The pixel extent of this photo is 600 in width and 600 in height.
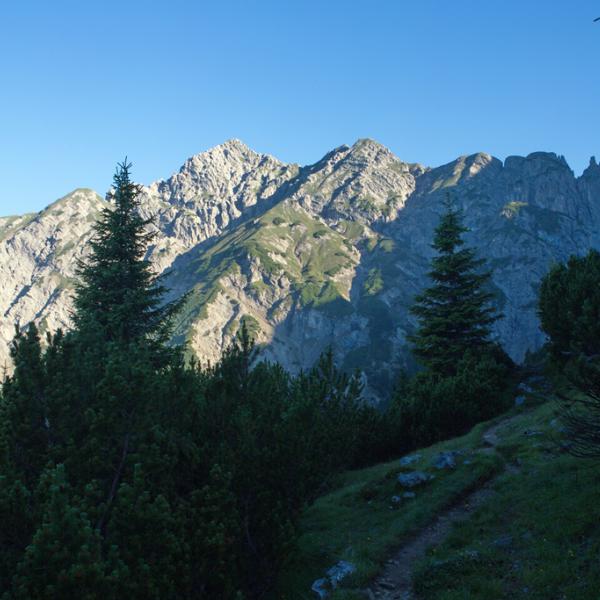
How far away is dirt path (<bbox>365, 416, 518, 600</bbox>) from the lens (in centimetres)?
1178

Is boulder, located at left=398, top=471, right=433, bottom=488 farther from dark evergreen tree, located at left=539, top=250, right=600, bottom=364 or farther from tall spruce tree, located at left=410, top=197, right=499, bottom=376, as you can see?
tall spruce tree, located at left=410, top=197, right=499, bottom=376

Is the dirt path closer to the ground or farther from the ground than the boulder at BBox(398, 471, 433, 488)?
closer to the ground

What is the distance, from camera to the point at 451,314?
120 ft

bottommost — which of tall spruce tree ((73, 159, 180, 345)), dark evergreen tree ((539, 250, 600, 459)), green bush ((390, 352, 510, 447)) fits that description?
green bush ((390, 352, 510, 447))

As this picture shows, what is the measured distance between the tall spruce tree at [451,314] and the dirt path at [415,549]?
18096 mm

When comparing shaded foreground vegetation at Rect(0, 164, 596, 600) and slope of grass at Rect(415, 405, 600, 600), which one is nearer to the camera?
shaded foreground vegetation at Rect(0, 164, 596, 600)

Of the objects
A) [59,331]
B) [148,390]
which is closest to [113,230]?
[59,331]

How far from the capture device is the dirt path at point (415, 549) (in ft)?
38.7

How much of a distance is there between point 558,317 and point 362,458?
46.6ft

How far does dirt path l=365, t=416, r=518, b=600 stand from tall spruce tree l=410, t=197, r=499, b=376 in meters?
18.1

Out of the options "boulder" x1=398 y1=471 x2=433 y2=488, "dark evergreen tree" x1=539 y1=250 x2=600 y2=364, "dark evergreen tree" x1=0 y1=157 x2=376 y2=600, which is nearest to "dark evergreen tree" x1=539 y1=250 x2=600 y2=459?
"dark evergreen tree" x1=539 y1=250 x2=600 y2=364

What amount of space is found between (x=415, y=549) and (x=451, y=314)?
25.2m

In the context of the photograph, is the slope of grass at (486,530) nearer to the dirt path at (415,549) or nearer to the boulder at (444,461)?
the dirt path at (415,549)

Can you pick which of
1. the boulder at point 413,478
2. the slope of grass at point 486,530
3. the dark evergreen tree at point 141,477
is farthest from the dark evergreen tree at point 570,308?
the dark evergreen tree at point 141,477
